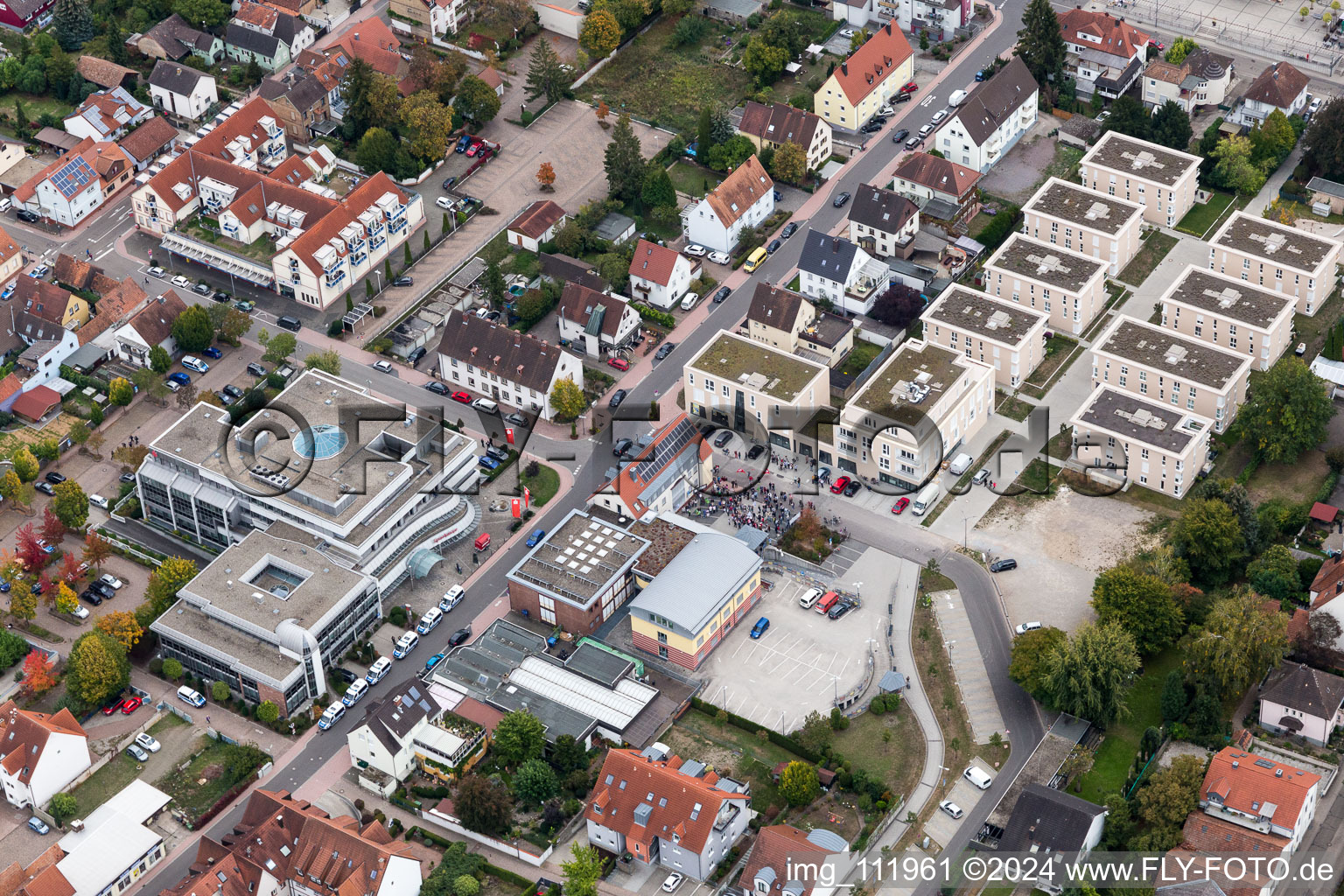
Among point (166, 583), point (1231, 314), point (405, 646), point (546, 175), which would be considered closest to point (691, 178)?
point (546, 175)

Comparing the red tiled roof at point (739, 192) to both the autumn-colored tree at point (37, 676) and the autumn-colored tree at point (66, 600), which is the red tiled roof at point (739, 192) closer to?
the autumn-colored tree at point (66, 600)

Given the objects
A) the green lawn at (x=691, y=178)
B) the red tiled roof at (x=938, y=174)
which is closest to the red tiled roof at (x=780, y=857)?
the red tiled roof at (x=938, y=174)

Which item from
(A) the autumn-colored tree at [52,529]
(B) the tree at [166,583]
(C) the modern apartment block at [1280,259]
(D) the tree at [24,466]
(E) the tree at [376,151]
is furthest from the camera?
(E) the tree at [376,151]

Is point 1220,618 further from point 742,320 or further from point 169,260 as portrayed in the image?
point 169,260

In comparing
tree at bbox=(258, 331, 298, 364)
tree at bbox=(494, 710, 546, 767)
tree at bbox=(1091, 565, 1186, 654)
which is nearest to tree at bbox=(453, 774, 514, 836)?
tree at bbox=(494, 710, 546, 767)

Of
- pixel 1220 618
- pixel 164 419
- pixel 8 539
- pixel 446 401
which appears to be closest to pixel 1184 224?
pixel 1220 618

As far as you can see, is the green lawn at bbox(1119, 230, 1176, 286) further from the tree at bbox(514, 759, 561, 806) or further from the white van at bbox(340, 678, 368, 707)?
the white van at bbox(340, 678, 368, 707)
